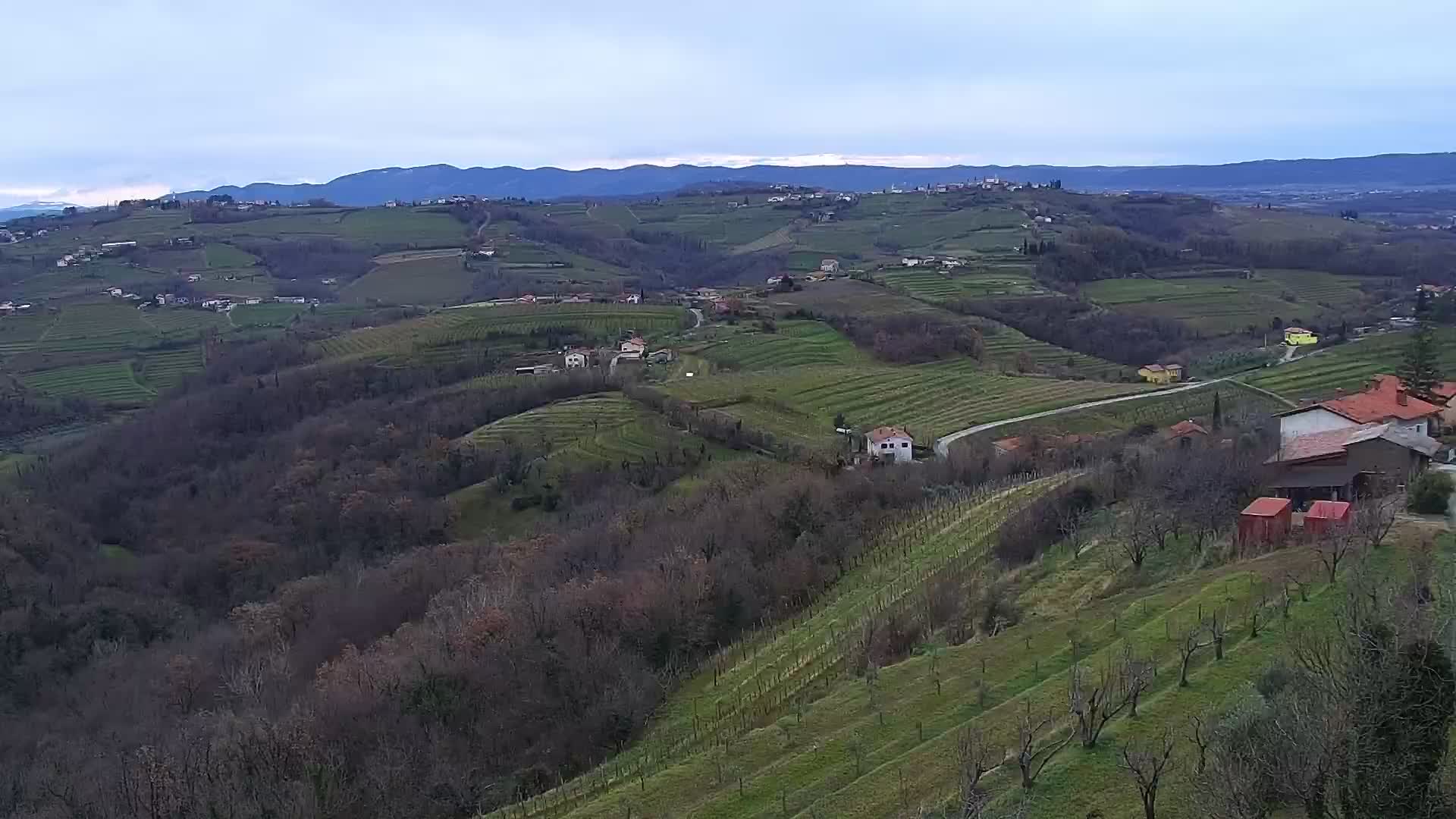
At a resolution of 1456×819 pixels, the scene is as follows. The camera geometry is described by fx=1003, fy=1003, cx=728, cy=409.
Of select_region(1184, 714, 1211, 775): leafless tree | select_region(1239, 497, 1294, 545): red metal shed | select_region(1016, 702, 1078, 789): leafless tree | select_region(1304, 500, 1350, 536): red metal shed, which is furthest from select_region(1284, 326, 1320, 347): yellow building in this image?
select_region(1184, 714, 1211, 775): leafless tree

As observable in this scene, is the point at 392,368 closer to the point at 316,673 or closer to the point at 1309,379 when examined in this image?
the point at 316,673

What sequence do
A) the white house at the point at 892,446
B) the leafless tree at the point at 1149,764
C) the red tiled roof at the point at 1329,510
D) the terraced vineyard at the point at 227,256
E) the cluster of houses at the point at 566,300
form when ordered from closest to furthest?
1. the leafless tree at the point at 1149,764
2. the red tiled roof at the point at 1329,510
3. the white house at the point at 892,446
4. the cluster of houses at the point at 566,300
5. the terraced vineyard at the point at 227,256

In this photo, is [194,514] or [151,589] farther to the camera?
[194,514]

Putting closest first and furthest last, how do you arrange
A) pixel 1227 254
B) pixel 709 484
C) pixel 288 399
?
pixel 709 484 → pixel 288 399 → pixel 1227 254

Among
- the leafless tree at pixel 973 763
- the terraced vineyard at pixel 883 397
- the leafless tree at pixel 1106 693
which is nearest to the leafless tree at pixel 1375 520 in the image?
the leafless tree at pixel 1106 693

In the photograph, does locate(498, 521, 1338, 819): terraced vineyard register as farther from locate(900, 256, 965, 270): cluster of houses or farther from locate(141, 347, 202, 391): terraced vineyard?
locate(900, 256, 965, 270): cluster of houses

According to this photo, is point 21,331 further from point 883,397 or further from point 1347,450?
point 1347,450

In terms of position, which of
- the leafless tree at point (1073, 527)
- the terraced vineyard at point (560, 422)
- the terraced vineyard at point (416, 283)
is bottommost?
the terraced vineyard at point (560, 422)

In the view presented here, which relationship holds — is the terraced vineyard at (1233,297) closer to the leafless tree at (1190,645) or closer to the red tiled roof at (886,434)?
the red tiled roof at (886,434)

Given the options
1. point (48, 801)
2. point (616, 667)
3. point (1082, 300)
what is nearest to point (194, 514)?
point (48, 801)
